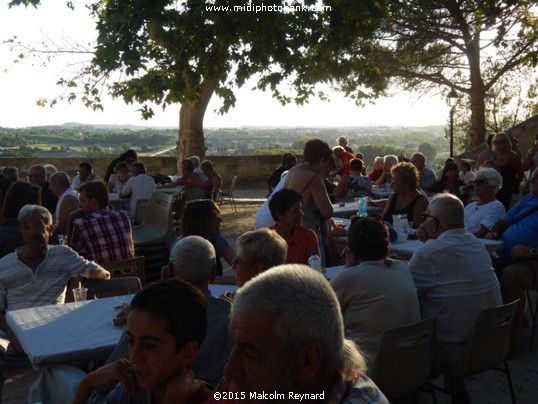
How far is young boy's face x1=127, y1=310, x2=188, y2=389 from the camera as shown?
6.37ft

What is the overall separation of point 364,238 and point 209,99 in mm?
11432

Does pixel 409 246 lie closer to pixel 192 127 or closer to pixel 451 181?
pixel 451 181

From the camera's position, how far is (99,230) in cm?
502

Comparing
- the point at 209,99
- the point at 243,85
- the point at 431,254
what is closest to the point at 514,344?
the point at 431,254

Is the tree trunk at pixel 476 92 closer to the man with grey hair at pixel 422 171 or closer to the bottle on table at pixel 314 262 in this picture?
the man with grey hair at pixel 422 171

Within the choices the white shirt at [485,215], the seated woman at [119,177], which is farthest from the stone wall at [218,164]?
the white shirt at [485,215]

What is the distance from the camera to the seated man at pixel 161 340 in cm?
194

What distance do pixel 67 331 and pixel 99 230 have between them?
6.48 ft

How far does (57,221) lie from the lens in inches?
243

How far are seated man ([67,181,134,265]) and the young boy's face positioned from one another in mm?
3182

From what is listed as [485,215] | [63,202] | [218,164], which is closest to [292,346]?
[485,215]

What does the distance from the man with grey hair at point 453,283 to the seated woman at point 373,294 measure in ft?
1.31

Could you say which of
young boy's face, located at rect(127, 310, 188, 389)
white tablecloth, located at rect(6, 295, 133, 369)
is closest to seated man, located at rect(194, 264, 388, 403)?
young boy's face, located at rect(127, 310, 188, 389)

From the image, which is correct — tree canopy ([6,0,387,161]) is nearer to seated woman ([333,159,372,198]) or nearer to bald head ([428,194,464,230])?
seated woman ([333,159,372,198])
